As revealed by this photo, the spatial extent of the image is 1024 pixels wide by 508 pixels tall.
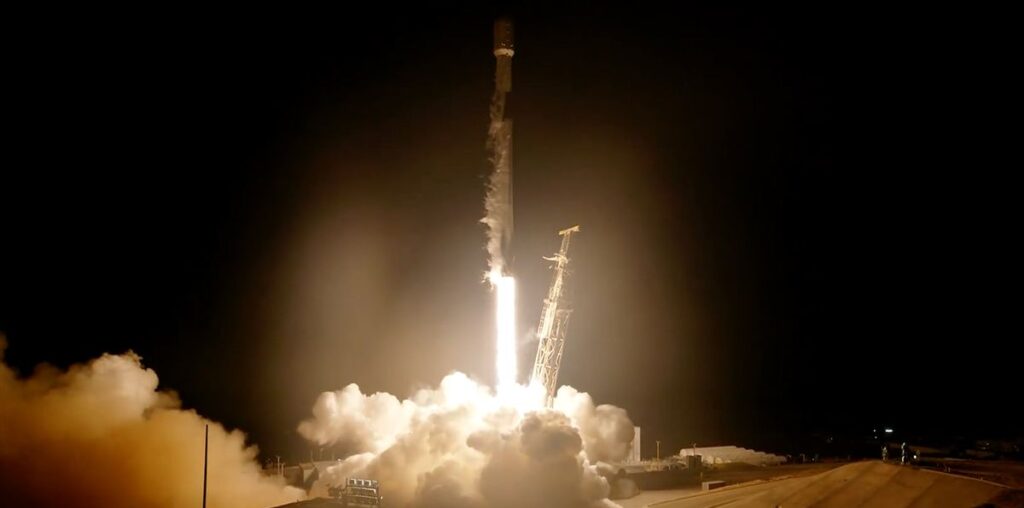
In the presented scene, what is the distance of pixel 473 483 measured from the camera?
28.2 meters

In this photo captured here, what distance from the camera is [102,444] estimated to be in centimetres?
2859

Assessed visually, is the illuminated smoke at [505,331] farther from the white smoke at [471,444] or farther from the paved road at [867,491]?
the paved road at [867,491]

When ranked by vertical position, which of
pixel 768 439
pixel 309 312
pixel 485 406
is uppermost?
pixel 309 312

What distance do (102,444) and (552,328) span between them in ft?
52.2

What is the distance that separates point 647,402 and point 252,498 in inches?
1851

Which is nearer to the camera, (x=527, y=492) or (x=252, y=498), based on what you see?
(x=527, y=492)

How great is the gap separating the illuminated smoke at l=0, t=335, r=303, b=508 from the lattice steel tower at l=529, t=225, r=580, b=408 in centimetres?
1101

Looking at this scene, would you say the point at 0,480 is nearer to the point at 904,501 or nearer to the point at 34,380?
the point at 34,380

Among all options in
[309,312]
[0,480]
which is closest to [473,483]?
[0,480]

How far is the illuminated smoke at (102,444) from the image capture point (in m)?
27.2

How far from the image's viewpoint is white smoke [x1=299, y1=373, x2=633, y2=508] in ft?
91.7

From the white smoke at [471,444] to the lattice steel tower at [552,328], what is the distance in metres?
0.78

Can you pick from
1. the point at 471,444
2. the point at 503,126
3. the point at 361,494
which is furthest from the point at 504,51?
the point at 361,494

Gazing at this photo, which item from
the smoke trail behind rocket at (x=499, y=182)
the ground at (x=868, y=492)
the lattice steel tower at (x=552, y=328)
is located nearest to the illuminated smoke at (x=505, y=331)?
the smoke trail behind rocket at (x=499, y=182)
